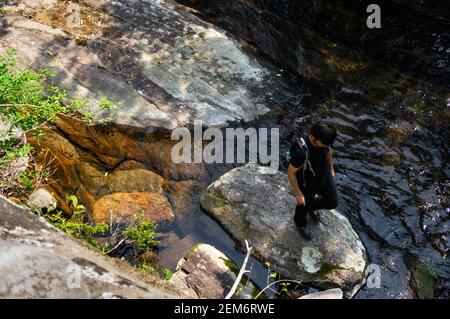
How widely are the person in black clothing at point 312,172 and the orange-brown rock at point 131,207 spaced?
183 centimetres

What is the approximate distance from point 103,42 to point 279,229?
191 inches

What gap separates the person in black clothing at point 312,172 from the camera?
444cm

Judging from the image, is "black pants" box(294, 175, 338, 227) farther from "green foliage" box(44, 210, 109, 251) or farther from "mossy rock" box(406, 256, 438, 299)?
"green foliage" box(44, 210, 109, 251)

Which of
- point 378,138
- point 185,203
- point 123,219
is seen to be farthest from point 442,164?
point 123,219

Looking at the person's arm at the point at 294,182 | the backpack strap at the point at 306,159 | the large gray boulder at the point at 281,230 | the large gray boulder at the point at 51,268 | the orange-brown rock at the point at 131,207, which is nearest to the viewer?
the large gray boulder at the point at 51,268

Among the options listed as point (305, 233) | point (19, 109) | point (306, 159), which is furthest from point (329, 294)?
point (19, 109)

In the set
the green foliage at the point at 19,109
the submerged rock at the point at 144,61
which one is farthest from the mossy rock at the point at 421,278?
the green foliage at the point at 19,109

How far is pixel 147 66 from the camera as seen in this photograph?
7742mm

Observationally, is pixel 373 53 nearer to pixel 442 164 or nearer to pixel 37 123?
pixel 442 164

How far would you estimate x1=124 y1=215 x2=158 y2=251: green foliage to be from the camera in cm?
551

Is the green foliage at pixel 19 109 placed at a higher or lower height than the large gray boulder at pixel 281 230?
higher

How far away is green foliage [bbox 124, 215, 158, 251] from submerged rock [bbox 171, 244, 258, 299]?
Result: 20.4 inches

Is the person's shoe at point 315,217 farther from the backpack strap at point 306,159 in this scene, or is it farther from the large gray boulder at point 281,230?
the backpack strap at point 306,159

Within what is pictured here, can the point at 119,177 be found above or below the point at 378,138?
below
